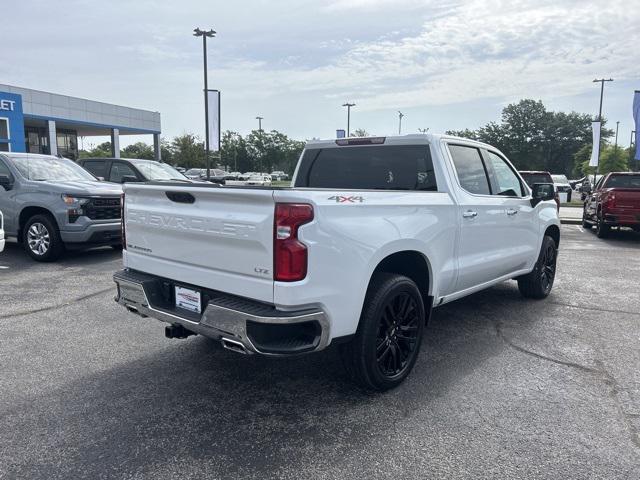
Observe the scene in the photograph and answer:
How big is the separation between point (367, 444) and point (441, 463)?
43 centimetres

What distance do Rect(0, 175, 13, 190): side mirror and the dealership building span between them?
2094 centimetres

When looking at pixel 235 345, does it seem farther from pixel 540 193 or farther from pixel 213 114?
pixel 213 114

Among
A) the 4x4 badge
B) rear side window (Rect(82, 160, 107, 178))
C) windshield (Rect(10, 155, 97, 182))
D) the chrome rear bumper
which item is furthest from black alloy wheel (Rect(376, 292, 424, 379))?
rear side window (Rect(82, 160, 107, 178))

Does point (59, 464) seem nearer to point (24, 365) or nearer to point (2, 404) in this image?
point (2, 404)

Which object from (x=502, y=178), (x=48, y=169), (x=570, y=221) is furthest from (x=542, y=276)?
(x=570, y=221)

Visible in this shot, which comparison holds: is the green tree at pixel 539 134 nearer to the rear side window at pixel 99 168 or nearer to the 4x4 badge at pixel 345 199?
the rear side window at pixel 99 168

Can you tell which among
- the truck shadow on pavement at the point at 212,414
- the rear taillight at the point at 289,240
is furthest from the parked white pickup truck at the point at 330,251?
the truck shadow on pavement at the point at 212,414

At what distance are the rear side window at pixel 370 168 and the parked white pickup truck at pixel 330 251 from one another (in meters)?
0.01

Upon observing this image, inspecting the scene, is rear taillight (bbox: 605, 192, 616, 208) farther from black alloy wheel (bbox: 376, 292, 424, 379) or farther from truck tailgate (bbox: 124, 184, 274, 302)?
truck tailgate (bbox: 124, 184, 274, 302)

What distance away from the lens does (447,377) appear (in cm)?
395

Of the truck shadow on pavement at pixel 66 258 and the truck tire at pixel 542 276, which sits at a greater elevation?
the truck tire at pixel 542 276

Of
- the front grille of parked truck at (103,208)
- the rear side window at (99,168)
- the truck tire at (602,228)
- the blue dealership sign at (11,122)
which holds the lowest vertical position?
the truck tire at (602,228)

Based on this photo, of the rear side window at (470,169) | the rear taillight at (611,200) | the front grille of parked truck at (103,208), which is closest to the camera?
the rear side window at (470,169)

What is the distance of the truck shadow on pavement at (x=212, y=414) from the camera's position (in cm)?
280
